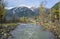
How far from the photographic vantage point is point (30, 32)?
77.3 inches

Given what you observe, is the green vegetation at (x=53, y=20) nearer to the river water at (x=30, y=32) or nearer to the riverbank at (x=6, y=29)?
the river water at (x=30, y=32)

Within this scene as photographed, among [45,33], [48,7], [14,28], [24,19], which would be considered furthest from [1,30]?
[48,7]

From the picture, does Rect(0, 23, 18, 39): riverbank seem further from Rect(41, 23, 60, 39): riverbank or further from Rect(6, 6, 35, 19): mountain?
Rect(41, 23, 60, 39): riverbank

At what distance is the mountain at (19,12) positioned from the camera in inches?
78.7

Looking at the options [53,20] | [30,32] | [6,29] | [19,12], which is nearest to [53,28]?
[53,20]

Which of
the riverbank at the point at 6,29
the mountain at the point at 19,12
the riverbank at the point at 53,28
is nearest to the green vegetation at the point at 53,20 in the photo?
the riverbank at the point at 53,28

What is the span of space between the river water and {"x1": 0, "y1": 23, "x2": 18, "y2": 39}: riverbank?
62 millimetres

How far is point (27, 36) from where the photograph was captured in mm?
1957

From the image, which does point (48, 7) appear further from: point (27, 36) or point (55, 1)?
point (27, 36)

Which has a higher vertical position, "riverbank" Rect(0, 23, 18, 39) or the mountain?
the mountain

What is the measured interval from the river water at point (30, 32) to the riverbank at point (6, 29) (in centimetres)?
6

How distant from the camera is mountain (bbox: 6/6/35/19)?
1998mm

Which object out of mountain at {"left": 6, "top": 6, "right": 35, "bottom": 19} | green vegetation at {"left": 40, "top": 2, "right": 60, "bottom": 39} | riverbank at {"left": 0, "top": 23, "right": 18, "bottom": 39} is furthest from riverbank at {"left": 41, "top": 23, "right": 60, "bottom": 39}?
riverbank at {"left": 0, "top": 23, "right": 18, "bottom": 39}

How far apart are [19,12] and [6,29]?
31 centimetres
